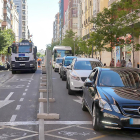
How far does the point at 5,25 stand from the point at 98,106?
81242 mm

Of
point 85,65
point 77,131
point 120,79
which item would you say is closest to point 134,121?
point 77,131

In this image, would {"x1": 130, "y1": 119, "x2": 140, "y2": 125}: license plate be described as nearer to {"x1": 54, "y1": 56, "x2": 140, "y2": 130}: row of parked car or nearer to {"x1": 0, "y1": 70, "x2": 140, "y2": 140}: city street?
{"x1": 54, "y1": 56, "x2": 140, "y2": 130}: row of parked car

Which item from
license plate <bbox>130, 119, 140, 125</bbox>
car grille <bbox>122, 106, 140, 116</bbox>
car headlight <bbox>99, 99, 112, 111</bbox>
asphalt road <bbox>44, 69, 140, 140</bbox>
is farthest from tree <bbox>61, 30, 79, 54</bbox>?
license plate <bbox>130, 119, 140, 125</bbox>

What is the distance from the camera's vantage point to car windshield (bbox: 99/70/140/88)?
8.28 meters

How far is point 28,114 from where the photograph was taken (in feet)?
31.4

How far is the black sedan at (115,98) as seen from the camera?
6637 mm

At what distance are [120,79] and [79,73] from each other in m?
6.18

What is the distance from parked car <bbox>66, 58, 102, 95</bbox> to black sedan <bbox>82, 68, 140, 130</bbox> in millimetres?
5399

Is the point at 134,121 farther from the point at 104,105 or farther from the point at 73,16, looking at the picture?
the point at 73,16

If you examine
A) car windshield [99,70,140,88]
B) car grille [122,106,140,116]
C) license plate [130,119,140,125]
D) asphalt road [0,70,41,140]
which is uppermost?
car windshield [99,70,140,88]

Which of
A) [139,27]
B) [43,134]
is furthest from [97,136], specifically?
[139,27]

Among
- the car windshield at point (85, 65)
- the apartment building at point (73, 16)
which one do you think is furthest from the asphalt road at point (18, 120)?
the apartment building at point (73, 16)

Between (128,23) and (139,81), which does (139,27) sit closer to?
(128,23)

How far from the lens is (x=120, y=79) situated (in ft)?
27.7
